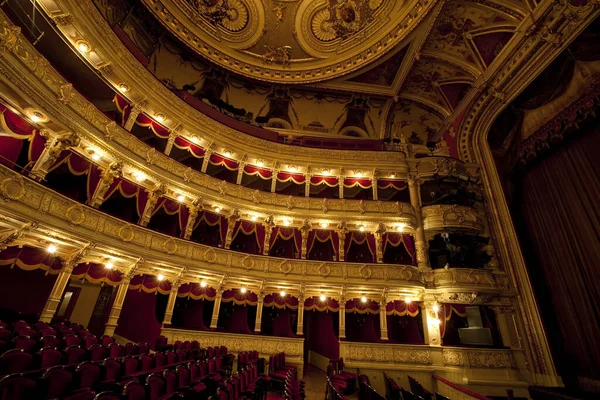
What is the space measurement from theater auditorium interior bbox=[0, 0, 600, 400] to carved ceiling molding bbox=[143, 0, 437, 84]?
0.41ft

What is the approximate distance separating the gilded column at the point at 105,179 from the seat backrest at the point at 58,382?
294 inches

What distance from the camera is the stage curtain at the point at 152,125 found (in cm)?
1116

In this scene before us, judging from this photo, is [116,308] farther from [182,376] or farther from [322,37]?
[322,37]

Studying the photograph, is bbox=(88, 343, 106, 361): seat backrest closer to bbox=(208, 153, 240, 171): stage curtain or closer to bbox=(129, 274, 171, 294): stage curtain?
bbox=(129, 274, 171, 294): stage curtain

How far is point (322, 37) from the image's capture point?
17250 mm

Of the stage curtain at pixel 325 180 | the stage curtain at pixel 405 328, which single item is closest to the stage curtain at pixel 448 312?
the stage curtain at pixel 405 328

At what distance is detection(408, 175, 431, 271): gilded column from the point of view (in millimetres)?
12537

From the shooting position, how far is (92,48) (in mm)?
8898

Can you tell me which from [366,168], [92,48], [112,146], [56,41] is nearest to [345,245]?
[366,168]

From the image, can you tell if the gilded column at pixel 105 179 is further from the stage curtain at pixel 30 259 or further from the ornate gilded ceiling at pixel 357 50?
the ornate gilded ceiling at pixel 357 50

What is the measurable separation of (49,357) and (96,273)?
19.0 feet

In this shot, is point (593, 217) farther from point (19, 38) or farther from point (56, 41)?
point (56, 41)

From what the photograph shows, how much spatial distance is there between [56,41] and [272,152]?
8903 mm

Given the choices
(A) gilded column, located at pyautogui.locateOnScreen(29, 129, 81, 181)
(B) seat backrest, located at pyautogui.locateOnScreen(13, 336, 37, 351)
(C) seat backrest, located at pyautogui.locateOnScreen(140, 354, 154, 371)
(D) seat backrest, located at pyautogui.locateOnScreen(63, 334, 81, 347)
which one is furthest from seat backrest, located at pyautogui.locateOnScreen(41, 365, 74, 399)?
(A) gilded column, located at pyautogui.locateOnScreen(29, 129, 81, 181)
